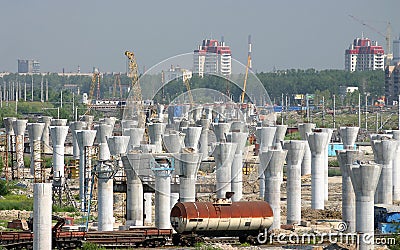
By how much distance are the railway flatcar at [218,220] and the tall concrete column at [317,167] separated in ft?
49.2

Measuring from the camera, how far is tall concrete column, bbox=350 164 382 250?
137 ft

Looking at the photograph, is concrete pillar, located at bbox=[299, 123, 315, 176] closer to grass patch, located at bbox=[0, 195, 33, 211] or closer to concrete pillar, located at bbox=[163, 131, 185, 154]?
concrete pillar, located at bbox=[163, 131, 185, 154]

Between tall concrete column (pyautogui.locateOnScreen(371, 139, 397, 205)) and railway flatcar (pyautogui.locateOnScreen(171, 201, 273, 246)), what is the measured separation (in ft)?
40.4

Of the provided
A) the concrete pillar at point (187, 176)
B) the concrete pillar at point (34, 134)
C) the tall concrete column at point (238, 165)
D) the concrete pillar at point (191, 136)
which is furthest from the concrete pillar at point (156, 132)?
the concrete pillar at point (187, 176)

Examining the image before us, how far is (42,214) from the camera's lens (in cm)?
3738

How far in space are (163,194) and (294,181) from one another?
10.4 meters

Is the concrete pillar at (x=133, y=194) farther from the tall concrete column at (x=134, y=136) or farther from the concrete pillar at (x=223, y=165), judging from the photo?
the tall concrete column at (x=134, y=136)

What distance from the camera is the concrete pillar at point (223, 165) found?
56938 mm

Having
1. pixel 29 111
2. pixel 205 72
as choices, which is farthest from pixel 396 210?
pixel 29 111

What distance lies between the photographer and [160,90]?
69.1 meters

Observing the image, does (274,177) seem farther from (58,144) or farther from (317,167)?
(58,144)

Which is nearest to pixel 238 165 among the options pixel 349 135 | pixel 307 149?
pixel 349 135

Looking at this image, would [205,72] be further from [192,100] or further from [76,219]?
[76,219]

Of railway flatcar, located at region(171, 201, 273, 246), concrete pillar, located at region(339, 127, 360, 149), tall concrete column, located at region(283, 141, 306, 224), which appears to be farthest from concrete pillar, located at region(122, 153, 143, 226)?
concrete pillar, located at region(339, 127, 360, 149)
